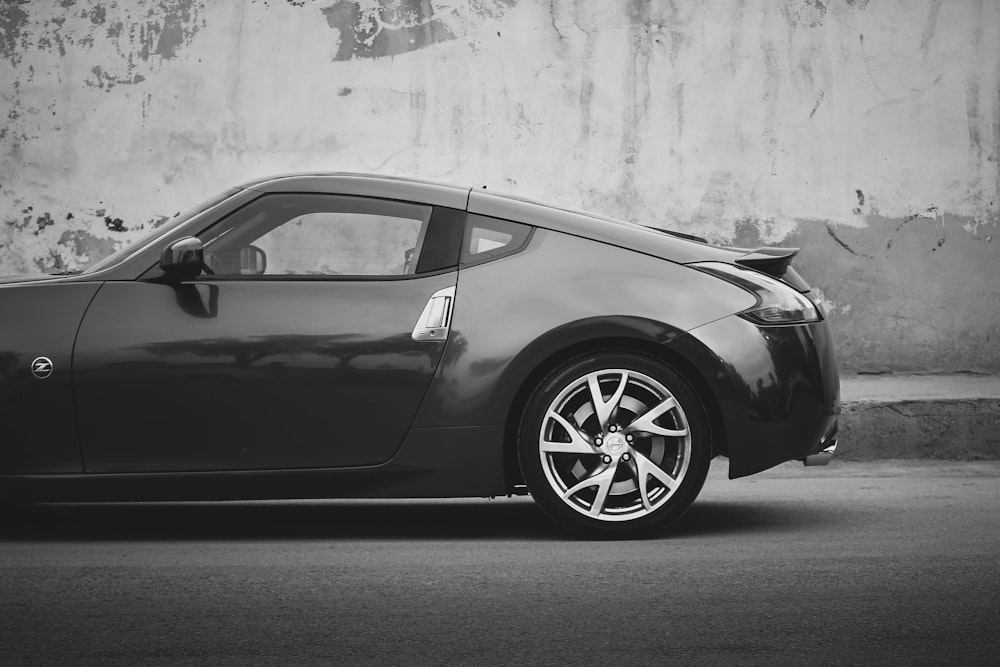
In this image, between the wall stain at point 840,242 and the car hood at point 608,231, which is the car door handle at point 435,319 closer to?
the car hood at point 608,231

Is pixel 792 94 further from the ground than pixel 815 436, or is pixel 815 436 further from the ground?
pixel 792 94

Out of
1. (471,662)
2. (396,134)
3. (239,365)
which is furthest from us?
(396,134)

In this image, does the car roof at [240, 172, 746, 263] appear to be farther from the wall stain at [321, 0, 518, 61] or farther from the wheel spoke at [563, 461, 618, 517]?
the wall stain at [321, 0, 518, 61]

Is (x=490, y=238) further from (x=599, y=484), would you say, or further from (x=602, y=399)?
(x=599, y=484)

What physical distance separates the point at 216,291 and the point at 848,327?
19.3ft

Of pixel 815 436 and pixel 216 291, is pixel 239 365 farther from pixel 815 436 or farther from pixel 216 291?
pixel 815 436

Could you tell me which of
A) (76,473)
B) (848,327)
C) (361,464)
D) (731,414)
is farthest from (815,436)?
(848,327)

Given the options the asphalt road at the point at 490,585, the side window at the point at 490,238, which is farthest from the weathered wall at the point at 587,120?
the side window at the point at 490,238

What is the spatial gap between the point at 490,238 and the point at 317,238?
2.21 ft

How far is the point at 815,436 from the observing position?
4992 millimetres

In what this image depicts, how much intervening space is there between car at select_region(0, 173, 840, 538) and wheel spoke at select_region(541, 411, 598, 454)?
1 centimetres

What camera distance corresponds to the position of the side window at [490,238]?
16.4ft

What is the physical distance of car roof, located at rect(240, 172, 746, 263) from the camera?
16.7 ft

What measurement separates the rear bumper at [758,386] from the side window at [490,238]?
73cm
